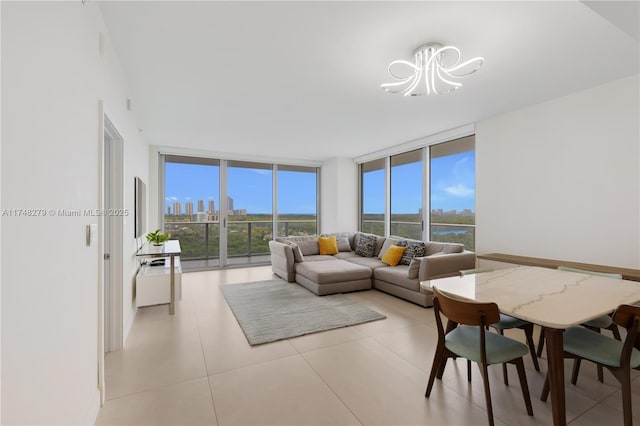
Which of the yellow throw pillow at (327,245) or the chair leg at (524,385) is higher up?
the yellow throw pillow at (327,245)

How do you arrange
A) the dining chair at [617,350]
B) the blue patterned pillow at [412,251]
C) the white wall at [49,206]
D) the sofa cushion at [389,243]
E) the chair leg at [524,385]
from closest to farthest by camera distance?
1. the white wall at [49,206]
2. the dining chair at [617,350]
3. the chair leg at [524,385]
4. the blue patterned pillow at [412,251]
5. the sofa cushion at [389,243]

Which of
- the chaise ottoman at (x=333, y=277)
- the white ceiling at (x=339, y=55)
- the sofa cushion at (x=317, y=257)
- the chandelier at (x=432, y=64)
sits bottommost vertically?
the chaise ottoman at (x=333, y=277)

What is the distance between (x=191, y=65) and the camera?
2.74 metres

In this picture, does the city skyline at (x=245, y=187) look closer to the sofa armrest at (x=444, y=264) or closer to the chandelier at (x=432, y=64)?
the sofa armrest at (x=444, y=264)

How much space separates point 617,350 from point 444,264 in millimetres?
2314

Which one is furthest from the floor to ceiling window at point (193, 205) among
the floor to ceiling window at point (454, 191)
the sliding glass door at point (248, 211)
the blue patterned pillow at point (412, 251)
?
the floor to ceiling window at point (454, 191)

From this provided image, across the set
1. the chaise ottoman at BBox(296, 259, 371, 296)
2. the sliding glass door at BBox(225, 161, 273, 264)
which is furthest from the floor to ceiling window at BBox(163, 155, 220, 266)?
the chaise ottoman at BBox(296, 259, 371, 296)

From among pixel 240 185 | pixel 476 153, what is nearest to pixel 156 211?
pixel 240 185

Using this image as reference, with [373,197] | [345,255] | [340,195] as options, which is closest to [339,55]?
[345,255]

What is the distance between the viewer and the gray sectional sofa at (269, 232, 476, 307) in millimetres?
4035

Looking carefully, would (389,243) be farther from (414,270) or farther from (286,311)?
(286,311)

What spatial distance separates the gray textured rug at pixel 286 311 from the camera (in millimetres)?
3111

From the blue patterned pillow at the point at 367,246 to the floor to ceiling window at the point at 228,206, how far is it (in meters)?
2.16

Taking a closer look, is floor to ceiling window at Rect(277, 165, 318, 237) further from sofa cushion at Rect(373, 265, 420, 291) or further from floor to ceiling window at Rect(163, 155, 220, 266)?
sofa cushion at Rect(373, 265, 420, 291)
